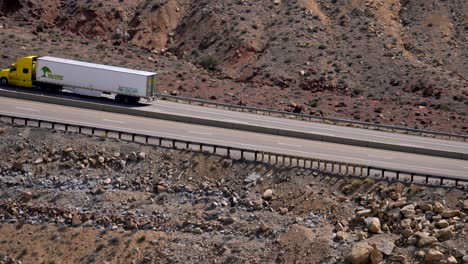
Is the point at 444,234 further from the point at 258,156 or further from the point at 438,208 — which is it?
the point at 258,156

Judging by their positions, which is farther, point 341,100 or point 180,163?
point 341,100

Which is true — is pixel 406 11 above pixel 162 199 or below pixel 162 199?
above

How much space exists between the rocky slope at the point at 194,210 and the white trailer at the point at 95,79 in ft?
31.7

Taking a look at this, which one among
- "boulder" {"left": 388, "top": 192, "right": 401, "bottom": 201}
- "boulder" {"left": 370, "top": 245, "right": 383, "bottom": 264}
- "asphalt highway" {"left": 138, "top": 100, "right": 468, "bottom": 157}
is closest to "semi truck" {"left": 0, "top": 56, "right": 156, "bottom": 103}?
"asphalt highway" {"left": 138, "top": 100, "right": 468, "bottom": 157}

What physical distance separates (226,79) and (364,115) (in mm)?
10225

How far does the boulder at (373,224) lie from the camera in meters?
34.5

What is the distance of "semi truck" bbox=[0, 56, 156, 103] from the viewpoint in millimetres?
50062

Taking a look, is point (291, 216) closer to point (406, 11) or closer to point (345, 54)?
point (345, 54)

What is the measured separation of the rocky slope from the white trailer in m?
9.66

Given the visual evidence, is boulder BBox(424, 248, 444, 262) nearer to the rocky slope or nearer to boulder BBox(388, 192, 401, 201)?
the rocky slope

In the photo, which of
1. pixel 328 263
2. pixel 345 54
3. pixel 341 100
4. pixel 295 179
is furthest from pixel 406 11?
pixel 328 263

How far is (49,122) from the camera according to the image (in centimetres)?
4150

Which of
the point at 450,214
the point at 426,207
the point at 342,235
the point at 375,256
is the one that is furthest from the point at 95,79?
the point at 375,256

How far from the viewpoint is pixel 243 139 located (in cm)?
4303
